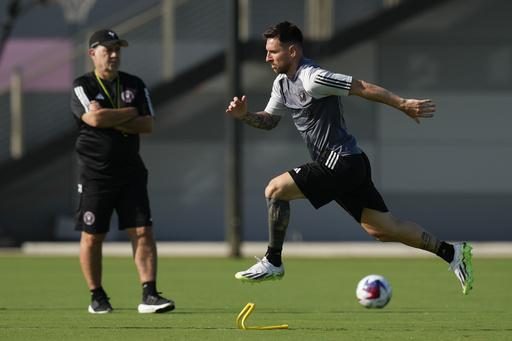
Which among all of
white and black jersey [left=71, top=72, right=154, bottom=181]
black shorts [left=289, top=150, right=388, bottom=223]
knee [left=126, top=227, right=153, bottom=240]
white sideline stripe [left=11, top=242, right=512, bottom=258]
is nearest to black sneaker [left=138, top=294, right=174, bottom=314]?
knee [left=126, top=227, right=153, bottom=240]

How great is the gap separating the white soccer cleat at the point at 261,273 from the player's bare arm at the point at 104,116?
77.7 inches

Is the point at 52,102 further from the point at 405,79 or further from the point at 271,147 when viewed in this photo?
the point at 405,79

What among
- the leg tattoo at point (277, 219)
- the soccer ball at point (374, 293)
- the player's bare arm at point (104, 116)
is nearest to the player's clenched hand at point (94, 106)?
the player's bare arm at point (104, 116)

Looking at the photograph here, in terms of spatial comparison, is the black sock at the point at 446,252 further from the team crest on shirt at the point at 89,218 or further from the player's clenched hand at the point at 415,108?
the team crest on shirt at the point at 89,218

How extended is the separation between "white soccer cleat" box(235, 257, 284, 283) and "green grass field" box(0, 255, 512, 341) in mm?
388

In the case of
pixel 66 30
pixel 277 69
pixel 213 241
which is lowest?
pixel 213 241

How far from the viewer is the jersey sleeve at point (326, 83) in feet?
22.9

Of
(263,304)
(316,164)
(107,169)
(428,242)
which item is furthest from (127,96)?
(428,242)

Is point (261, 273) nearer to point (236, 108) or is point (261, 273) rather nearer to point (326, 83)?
point (236, 108)

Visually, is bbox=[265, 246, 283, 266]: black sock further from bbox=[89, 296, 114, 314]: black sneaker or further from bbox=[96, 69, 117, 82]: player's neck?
bbox=[96, 69, 117, 82]: player's neck

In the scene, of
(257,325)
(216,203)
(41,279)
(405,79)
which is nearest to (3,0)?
(216,203)

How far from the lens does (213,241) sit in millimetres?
23297

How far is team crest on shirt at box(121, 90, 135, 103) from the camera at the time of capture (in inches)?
335

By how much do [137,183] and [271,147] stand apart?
15.0 metres
